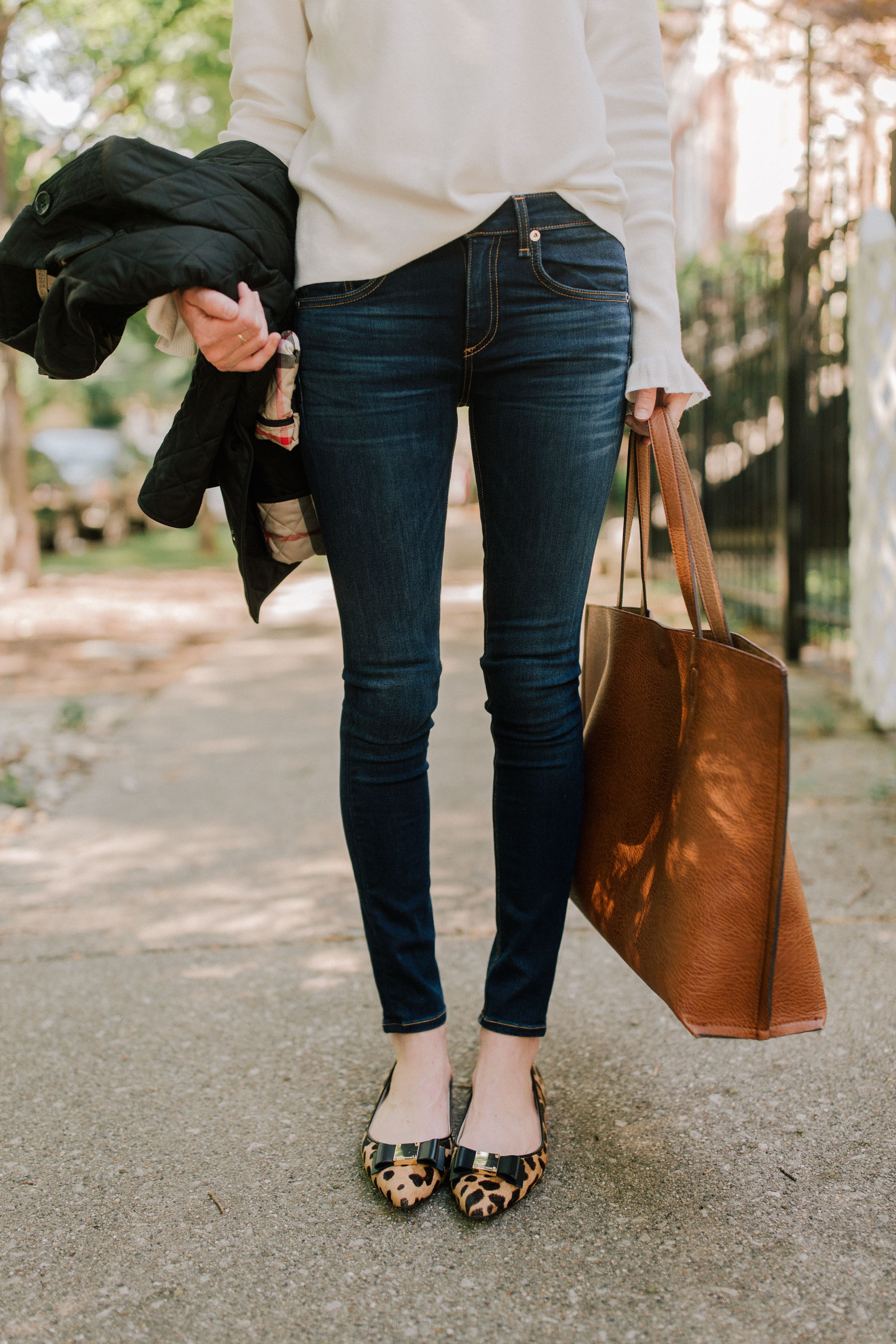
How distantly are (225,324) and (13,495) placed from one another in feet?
25.9

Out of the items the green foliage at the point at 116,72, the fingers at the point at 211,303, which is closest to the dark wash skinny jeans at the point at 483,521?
the fingers at the point at 211,303

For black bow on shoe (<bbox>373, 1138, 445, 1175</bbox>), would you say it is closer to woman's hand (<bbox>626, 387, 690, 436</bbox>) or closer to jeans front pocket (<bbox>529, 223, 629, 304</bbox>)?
woman's hand (<bbox>626, 387, 690, 436</bbox>)

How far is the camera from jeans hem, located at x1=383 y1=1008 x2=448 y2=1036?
1592 mm

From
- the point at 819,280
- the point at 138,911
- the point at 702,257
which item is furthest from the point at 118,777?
the point at 702,257

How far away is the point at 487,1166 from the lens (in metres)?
1.50

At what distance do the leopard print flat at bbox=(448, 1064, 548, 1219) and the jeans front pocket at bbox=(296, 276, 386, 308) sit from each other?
1.18 meters

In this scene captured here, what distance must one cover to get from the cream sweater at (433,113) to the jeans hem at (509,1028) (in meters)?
0.95

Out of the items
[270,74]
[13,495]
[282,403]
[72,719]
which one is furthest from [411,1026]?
[13,495]

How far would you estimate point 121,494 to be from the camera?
1510 cm

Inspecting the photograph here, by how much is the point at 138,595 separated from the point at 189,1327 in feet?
25.5

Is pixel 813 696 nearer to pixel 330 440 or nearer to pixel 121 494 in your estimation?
pixel 330 440

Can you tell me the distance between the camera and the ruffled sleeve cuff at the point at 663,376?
59.5 inches

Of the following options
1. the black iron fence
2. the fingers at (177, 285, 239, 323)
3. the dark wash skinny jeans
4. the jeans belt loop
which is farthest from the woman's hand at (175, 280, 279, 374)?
the black iron fence

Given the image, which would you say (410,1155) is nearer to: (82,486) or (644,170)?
(644,170)
